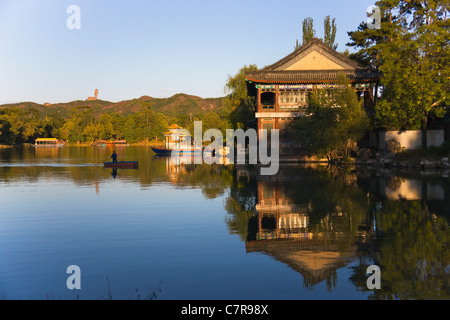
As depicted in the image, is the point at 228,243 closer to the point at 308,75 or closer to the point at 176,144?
the point at 308,75

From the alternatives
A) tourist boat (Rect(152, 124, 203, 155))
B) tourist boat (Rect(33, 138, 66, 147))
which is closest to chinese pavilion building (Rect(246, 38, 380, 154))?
tourist boat (Rect(152, 124, 203, 155))

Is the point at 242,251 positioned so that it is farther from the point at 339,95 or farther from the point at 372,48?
the point at 372,48

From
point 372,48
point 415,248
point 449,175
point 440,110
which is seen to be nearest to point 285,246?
point 415,248

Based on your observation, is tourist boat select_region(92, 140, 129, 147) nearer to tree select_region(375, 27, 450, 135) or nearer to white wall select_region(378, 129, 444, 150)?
white wall select_region(378, 129, 444, 150)

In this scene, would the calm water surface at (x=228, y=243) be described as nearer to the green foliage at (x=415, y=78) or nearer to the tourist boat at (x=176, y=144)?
the green foliage at (x=415, y=78)

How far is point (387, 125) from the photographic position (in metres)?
34.1

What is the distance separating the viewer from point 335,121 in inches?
1356

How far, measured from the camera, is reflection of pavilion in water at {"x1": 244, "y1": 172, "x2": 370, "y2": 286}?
27.4ft

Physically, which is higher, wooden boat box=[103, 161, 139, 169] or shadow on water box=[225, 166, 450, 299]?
wooden boat box=[103, 161, 139, 169]

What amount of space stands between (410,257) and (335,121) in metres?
26.7

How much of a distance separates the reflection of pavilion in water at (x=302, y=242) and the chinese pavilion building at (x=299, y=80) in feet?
90.5

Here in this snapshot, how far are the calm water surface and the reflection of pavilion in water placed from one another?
3 cm

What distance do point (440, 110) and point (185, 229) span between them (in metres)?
25.5
